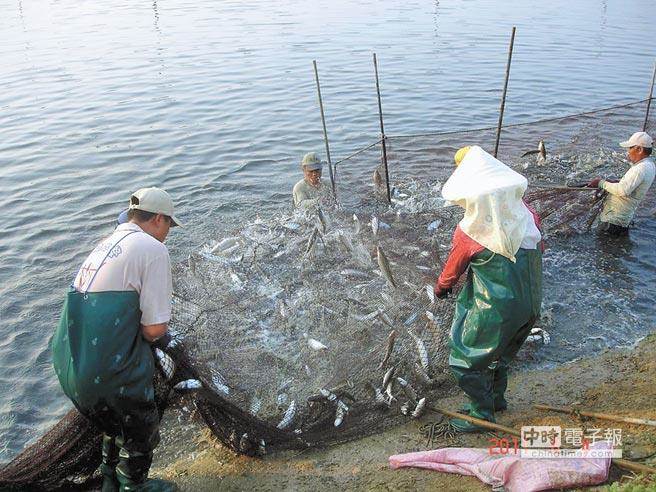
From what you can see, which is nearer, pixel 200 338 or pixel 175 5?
pixel 200 338

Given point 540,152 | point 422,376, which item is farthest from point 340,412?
point 540,152

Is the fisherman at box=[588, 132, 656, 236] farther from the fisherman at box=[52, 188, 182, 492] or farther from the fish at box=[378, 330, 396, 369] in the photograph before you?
the fisherman at box=[52, 188, 182, 492]

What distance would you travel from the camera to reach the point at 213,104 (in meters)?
17.5

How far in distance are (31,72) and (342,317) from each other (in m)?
19.9

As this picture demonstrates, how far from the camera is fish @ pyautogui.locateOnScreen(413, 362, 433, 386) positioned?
5555 millimetres

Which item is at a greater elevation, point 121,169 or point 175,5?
point 175,5

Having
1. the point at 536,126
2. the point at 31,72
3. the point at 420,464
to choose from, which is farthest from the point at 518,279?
the point at 31,72

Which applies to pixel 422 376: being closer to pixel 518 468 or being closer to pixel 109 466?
pixel 518 468

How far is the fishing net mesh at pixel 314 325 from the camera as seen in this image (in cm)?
462

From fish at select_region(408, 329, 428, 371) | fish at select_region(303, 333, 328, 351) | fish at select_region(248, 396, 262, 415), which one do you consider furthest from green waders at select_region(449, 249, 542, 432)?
fish at select_region(248, 396, 262, 415)

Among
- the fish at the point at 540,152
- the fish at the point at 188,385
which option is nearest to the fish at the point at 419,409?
the fish at the point at 188,385

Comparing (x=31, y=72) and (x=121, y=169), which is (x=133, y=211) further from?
(x=31, y=72)

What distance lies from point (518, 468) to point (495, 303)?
1.26m

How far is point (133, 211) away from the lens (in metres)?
3.78
